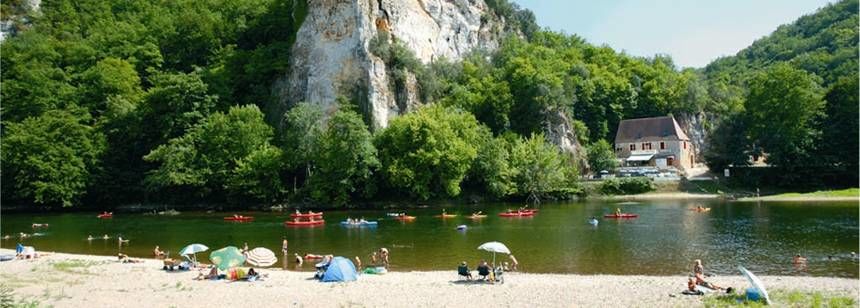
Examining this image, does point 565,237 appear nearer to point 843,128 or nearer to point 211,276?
point 211,276

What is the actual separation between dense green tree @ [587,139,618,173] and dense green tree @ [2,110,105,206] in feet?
214

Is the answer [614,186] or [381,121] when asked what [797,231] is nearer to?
[614,186]

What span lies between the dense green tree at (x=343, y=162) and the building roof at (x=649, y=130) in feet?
148

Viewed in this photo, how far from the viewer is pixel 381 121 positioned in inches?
3059

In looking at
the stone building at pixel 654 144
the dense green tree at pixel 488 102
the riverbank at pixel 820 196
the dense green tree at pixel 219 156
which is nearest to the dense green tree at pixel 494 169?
the dense green tree at pixel 488 102

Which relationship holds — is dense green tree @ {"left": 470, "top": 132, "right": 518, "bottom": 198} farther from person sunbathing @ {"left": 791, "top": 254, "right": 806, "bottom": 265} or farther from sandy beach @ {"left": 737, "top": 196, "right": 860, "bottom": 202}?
person sunbathing @ {"left": 791, "top": 254, "right": 806, "bottom": 265}

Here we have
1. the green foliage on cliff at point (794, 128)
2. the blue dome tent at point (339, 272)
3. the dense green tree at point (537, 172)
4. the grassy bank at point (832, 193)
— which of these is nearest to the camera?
the blue dome tent at point (339, 272)

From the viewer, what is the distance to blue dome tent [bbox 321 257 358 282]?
23703 mm

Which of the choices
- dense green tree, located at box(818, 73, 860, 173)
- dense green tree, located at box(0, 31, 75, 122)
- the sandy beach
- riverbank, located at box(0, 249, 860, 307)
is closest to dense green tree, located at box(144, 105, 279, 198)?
dense green tree, located at box(0, 31, 75, 122)

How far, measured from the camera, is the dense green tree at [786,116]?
71438 mm

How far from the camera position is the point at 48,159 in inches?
2739

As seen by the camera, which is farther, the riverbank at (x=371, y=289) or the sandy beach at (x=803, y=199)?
the sandy beach at (x=803, y=199)

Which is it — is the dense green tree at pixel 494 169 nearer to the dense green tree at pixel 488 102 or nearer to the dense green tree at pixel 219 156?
the dense green tree at pixel 488 102

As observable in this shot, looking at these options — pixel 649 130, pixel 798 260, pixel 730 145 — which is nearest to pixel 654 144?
pixel 649 130
